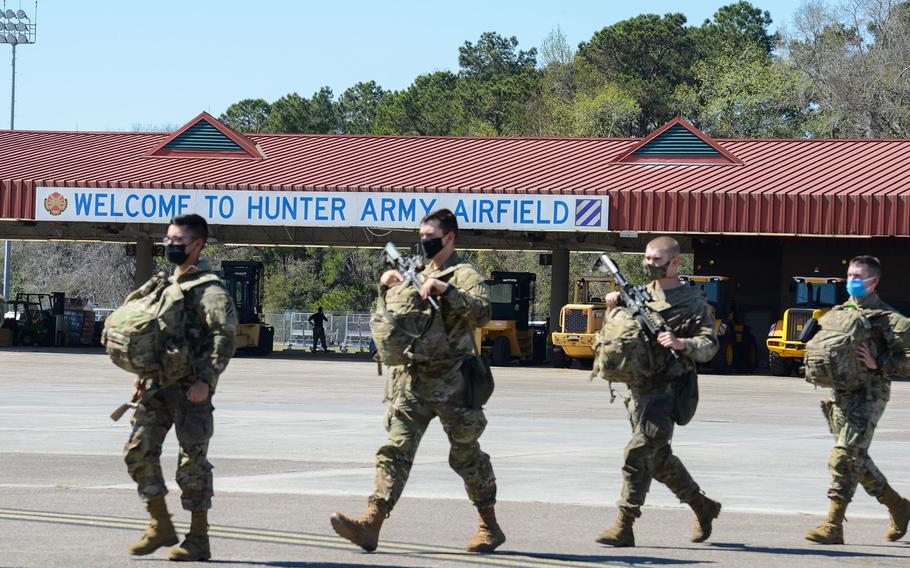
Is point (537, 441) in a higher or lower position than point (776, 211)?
lower

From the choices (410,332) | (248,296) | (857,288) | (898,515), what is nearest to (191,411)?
(410,332)

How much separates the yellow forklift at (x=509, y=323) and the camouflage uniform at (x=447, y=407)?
99.2ft

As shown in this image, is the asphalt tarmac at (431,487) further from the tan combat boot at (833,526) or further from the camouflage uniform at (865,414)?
the camouflage uniform at (865,414)

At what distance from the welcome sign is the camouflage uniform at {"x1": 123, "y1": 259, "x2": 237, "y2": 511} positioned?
96.7 feet

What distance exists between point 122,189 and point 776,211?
16.6 metres

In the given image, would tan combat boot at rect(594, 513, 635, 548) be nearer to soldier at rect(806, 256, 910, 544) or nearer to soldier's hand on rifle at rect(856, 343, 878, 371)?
soldier at rect(806, 256, 910, 544)

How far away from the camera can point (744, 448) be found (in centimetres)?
1573

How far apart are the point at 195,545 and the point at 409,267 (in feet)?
6.45

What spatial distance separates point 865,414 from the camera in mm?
9211

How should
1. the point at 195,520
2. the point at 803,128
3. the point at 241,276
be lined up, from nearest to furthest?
the point at 195,520, the point at 241,276, the point at 803,128

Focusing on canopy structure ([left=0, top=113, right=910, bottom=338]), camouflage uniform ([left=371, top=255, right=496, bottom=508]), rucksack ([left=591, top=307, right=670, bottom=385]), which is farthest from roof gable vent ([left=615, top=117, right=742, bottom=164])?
camouflage uniform ([left=371, top=255, right=496, bottom=508])

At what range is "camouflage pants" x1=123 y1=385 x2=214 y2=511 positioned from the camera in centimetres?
807

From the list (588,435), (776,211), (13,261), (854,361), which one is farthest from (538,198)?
(13,261)

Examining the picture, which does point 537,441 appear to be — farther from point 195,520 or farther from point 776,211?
point 776,211
